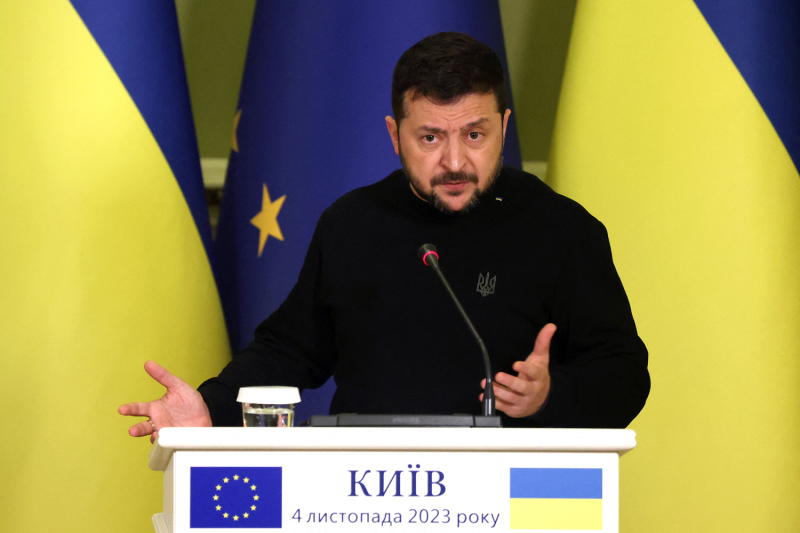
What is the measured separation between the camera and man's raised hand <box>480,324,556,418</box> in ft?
3.30

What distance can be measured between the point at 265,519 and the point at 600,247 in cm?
93

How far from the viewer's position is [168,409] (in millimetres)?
1149

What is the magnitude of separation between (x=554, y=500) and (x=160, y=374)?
583 millimetres

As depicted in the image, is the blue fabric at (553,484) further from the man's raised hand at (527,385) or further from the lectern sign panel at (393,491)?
the man's raised hand at (527,385)

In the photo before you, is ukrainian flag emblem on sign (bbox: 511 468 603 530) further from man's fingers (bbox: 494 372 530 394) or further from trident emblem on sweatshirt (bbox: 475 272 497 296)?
trident emblem on sweatshirt (bbox: 475 272 497 296)

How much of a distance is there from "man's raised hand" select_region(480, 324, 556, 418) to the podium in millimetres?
150

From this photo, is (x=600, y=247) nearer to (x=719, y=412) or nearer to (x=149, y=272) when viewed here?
(x=719, y=412)

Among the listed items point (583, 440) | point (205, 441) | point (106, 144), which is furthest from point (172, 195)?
point (583, 440)

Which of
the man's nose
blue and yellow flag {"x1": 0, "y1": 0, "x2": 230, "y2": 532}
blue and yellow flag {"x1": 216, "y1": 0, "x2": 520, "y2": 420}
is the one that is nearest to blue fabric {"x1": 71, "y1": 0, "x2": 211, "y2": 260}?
blue and yellow flag {"x1": 0, "y1": 0, "x2": 230, "y2": 532}

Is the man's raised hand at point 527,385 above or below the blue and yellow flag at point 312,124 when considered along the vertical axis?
below

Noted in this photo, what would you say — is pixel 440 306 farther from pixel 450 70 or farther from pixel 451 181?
pixel 450 70

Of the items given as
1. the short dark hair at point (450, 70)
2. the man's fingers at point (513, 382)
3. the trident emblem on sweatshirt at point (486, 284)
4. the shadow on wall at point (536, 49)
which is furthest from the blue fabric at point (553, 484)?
the shadow on wall at point (536, 49)

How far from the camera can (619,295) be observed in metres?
1.48

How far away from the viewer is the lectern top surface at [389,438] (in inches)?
32.9
